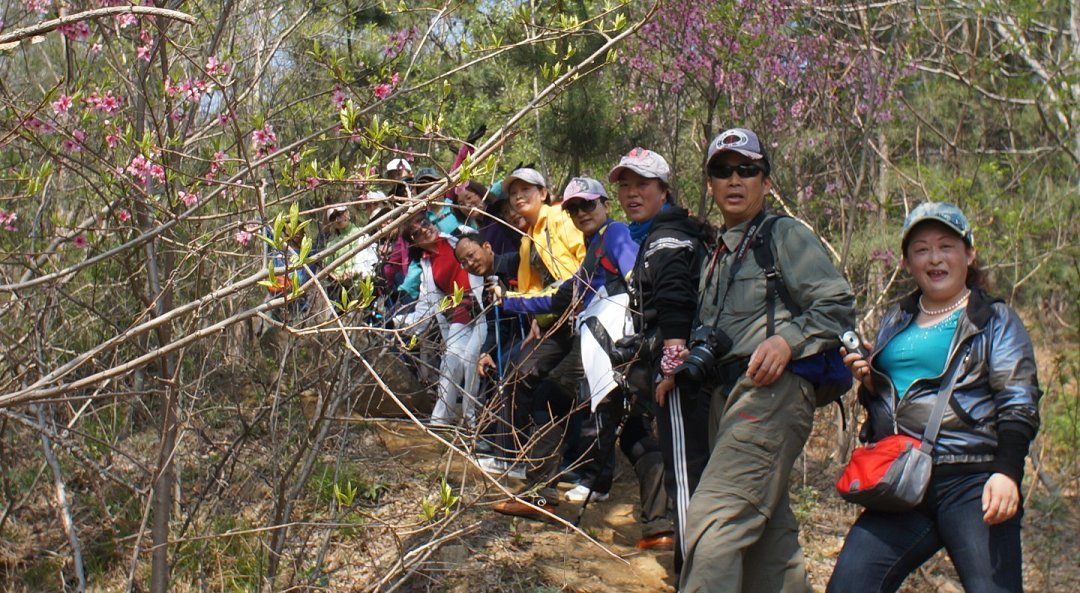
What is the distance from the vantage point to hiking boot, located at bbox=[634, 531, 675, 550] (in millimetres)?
5332

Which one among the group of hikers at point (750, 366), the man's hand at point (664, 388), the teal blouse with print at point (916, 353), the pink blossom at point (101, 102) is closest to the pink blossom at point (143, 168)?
the pink blossom at point (101, 102)

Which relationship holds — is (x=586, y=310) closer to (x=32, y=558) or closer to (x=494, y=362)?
(x=494, y=362)

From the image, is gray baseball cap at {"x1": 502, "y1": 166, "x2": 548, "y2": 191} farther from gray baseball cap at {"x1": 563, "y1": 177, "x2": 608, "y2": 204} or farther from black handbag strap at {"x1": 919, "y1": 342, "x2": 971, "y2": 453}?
black handbag strap at {"x1": 919, "y1": 342, "x2": 971, "y2": 453}

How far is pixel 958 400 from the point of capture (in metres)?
3.36

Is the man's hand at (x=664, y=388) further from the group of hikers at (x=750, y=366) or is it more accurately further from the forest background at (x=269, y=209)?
the forest background at (x=269, y=209)

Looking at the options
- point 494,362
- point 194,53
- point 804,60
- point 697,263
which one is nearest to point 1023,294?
point 804,60

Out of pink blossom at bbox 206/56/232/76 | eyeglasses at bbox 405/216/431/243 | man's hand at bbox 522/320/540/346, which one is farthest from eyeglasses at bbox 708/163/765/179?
eyeglasses at bbox 405/216/431/243

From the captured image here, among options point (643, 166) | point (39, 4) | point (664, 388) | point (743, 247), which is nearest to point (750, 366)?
point (743, 247)

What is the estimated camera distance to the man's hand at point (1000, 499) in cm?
314

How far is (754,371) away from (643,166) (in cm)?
139

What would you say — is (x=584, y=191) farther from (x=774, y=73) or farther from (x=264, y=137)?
(x=774, y=73)

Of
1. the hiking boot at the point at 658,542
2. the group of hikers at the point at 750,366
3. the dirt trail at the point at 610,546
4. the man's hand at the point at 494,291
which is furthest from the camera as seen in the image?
the man's hand at the point at 494,291

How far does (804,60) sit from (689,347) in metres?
3.73

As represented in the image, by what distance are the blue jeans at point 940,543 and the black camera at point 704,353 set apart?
0.74m
